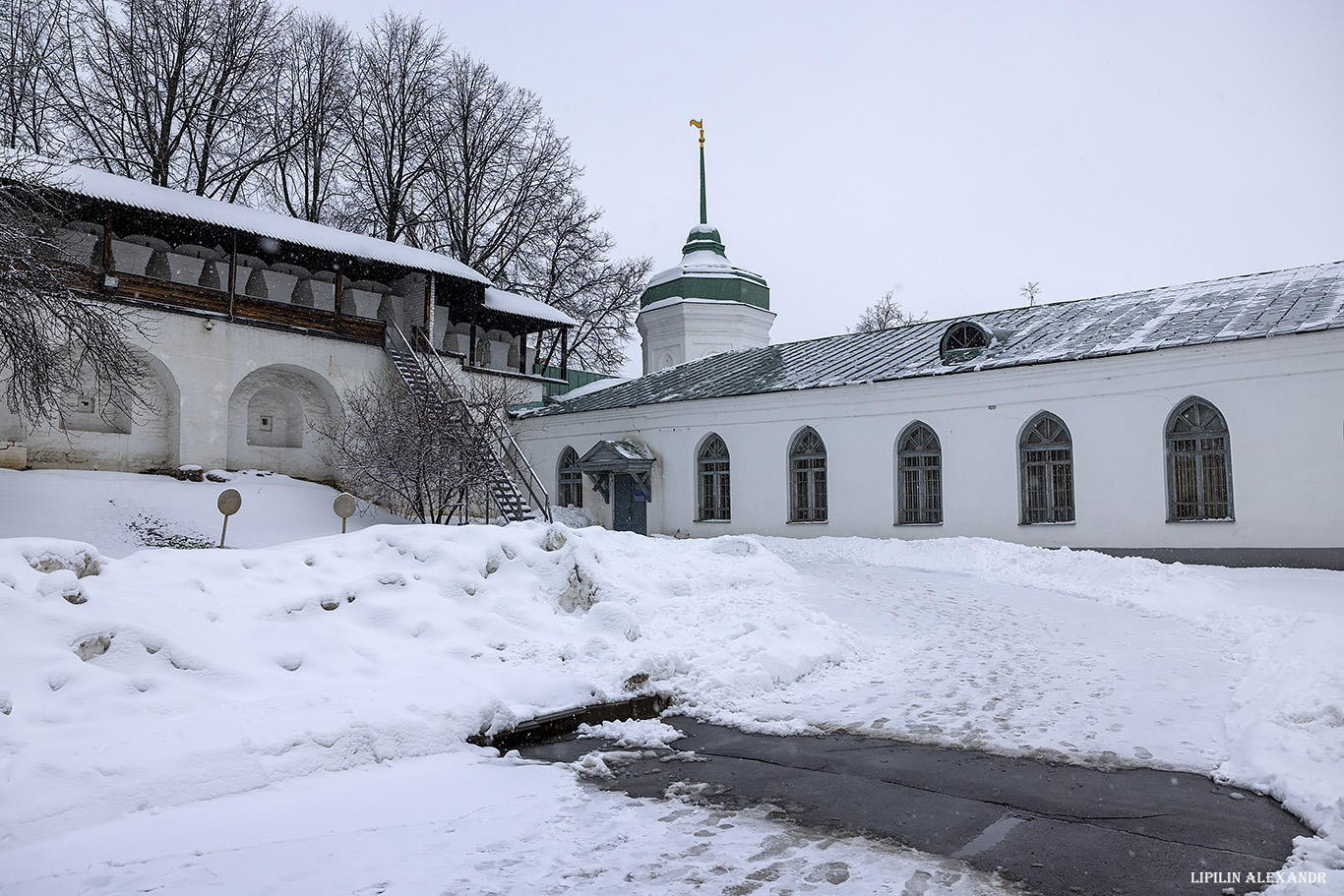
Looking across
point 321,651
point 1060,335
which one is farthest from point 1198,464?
point 321,651

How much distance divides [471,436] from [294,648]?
562 inches

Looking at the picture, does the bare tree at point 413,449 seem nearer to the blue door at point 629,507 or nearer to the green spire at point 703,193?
the blue door at point 629,507

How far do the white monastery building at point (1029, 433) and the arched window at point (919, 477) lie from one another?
44 millimetres

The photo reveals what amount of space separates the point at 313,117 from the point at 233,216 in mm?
9069

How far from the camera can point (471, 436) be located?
20.3 meters

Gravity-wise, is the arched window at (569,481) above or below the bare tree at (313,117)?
below

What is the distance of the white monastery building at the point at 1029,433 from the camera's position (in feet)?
51.0

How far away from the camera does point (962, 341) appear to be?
2031cm

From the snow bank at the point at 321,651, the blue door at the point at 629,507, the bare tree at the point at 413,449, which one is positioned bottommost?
the snow bank at the point at 321,651

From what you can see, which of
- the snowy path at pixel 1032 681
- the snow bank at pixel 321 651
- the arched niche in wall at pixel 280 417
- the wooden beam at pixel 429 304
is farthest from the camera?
the wooden beam at pixel 429 304

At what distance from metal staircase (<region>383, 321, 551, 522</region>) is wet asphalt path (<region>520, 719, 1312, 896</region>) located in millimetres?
13100

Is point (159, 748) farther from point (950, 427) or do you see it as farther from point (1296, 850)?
point (950, 427)

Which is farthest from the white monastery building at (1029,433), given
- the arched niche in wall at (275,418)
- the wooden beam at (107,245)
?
the wooden beam at (107,245)

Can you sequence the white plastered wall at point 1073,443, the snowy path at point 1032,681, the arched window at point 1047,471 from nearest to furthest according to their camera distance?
1. the snowy path at point 1032,681
2. the white plastered wall at point 1073,443
3. the arched window at point 1047,471
